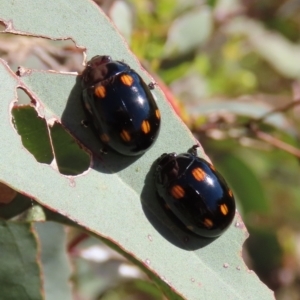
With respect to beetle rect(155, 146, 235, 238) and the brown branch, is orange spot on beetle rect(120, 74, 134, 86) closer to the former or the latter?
beetle rect(155, 146, 235, 238)

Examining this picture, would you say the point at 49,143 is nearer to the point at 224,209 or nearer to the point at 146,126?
the point at 146,126

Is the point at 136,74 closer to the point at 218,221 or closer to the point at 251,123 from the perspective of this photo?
the point at 218,221

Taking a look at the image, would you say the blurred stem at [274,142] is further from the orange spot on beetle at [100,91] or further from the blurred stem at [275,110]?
the orange spot on beetle at [100,91]

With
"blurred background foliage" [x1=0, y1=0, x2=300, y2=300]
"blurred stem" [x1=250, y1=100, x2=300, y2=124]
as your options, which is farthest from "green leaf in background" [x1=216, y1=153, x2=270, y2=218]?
"blurred stem" [x1=250, y1=100, x2=300, y2=124]

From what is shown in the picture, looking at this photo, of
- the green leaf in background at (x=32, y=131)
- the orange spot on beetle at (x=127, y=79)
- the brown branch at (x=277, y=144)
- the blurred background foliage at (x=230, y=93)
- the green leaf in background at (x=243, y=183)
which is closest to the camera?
the green leaf in background at (x=32, y=131)

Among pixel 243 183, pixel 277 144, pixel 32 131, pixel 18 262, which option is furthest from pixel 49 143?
pixel 243 183

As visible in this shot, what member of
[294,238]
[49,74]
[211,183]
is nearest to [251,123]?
[211,183]

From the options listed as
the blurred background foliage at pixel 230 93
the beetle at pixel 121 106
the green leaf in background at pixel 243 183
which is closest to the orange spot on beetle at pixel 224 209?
the beetle at pixel 121 106
